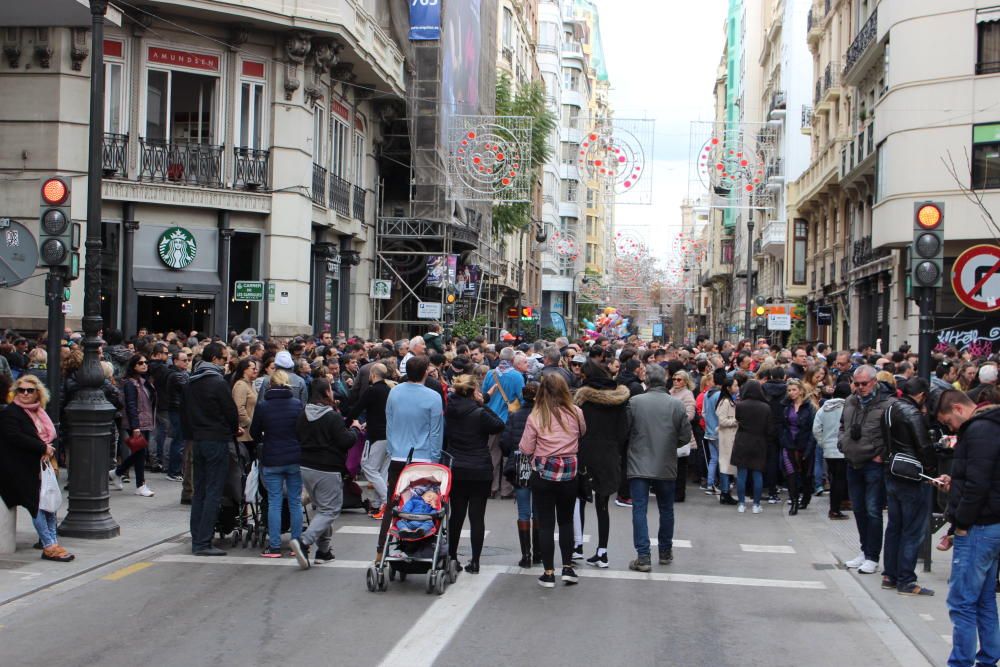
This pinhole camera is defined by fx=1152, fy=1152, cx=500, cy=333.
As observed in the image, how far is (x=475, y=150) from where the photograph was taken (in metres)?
32.8

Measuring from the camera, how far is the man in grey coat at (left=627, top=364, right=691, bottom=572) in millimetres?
11016

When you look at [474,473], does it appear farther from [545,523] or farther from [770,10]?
[770,10]

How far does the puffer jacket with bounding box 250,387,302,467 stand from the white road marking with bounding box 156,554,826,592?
993 millimetres

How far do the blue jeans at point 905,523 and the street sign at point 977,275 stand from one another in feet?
A: 6.61

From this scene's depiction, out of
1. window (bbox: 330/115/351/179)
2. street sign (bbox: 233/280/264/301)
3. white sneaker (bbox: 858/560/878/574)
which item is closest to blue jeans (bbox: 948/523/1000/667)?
white sneaker (bbox: 858/560/878/574)

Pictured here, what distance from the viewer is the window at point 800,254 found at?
52.9m

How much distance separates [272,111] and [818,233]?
29.9 meters

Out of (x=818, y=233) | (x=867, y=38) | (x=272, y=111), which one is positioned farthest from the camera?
(x=818, y=233)

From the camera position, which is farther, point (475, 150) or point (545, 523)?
point (475, 150)

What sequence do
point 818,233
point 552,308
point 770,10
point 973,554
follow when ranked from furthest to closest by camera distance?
point 552,308, point 770,10, point 818,233, point 973,554

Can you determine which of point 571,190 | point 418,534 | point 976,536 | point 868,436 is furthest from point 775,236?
point 976,536

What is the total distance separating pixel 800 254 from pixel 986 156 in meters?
24.1

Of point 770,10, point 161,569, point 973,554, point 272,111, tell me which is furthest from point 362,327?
point 770,10

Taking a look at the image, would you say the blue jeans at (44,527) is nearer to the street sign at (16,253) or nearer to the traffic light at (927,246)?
the street sign at (16,253)
